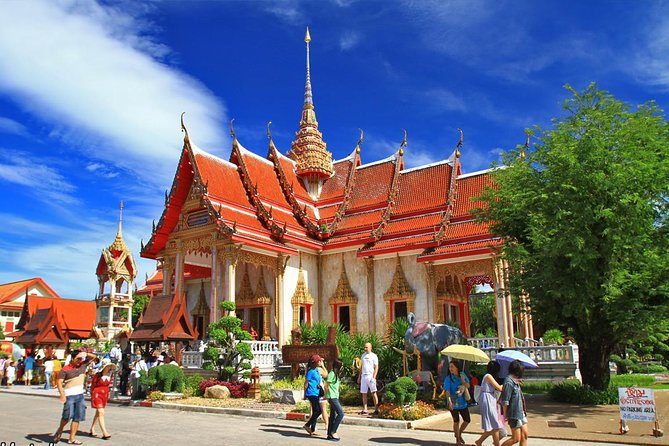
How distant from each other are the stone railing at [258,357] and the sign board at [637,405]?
38.5ft

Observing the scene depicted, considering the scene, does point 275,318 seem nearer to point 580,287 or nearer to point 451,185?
point 451,185

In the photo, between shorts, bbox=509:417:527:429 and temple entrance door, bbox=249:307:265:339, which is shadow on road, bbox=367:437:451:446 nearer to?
shorts, bbox=509:417:527:429

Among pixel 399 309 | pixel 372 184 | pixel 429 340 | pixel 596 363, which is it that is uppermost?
pixel 372 184

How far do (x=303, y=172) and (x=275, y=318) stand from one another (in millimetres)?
8664

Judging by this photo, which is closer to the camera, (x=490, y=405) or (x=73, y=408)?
(x=490, y=405)

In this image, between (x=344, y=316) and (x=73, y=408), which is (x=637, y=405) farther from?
(x=344, y=316)

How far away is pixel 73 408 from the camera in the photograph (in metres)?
8.71

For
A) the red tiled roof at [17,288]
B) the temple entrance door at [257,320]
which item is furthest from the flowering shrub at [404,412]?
the red tiled roof at [17,288]

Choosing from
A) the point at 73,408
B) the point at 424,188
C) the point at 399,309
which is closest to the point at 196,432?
the point at 73,408

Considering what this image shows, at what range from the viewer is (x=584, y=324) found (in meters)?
13.6

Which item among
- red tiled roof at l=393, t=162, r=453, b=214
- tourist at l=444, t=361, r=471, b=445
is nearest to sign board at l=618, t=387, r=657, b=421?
tourist at l=444, t=361, r=471, b=445

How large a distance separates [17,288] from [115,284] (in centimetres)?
2355

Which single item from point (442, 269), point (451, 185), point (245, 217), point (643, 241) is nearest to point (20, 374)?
point (245, 217)

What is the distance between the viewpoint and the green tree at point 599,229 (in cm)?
1216
